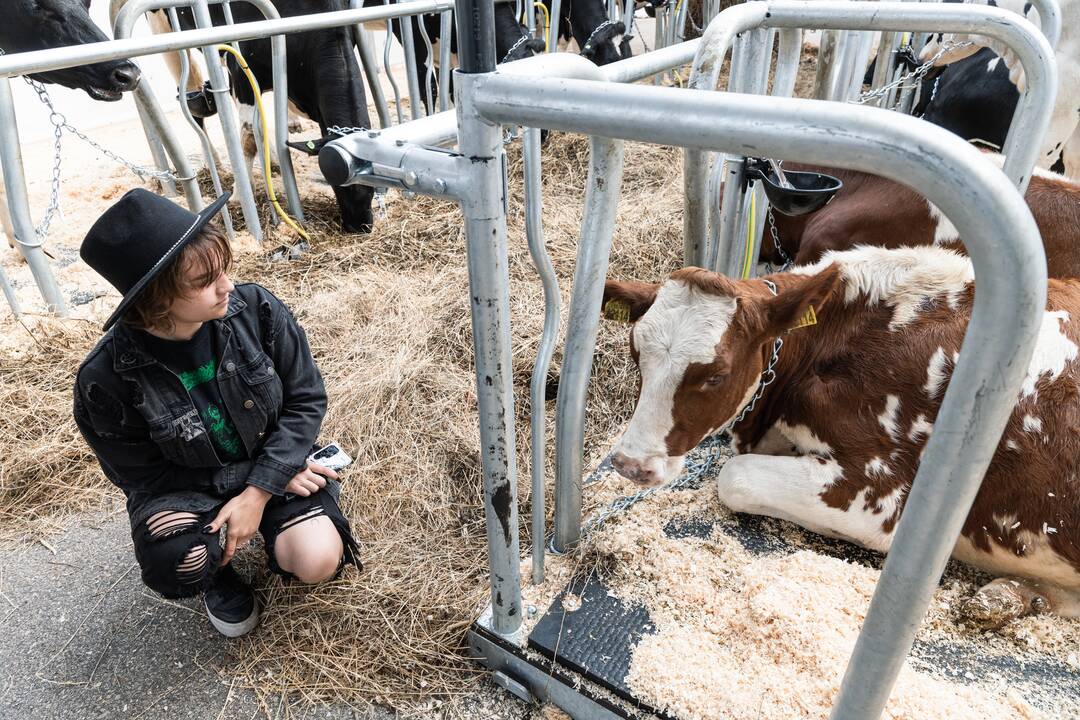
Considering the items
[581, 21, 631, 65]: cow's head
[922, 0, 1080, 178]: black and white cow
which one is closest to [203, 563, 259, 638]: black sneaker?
[922, 0, 1080, 178]: black and white cow

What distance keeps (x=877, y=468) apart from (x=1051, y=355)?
0.61 metres

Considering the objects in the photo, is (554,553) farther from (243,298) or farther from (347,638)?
(243,298)

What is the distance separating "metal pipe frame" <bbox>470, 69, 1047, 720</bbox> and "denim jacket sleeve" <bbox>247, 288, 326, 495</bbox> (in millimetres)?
1157

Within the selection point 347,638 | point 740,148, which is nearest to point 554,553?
point 347,638

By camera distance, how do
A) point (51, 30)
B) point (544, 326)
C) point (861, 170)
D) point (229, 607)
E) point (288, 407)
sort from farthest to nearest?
point (51, 30) → point (288, 407) → point (229, 607) → point (544, 326) → point (861, 170)

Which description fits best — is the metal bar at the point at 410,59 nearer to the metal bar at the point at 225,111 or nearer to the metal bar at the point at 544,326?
the metal bar at the point at 225,111

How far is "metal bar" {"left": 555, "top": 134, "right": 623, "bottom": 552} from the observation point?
1.42 meters

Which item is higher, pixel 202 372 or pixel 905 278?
pixel 905 278

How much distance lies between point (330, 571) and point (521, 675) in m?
0.62

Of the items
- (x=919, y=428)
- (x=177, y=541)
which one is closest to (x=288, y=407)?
(x=177, y=541)

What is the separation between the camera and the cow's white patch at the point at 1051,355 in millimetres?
1989

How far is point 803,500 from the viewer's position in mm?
2061

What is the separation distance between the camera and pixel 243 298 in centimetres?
189

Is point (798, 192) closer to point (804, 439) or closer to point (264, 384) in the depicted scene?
point (804, 439)
